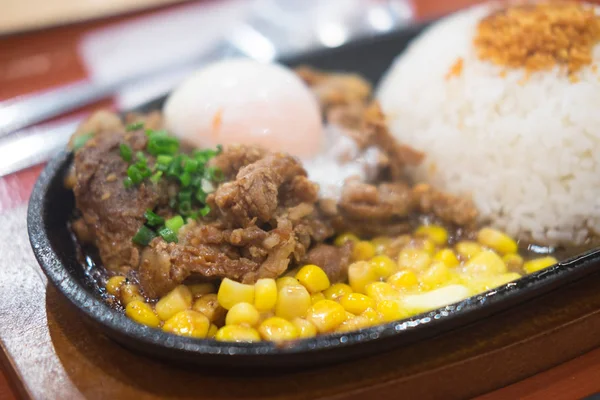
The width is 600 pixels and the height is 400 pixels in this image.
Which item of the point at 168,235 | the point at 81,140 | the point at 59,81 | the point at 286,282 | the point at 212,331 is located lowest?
the point at 59,81

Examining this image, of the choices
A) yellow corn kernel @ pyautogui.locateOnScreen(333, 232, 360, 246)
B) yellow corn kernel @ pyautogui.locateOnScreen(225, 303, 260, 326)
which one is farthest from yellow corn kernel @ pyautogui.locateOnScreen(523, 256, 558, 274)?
yellow corn kernel @ pyautogui.locateOnScreen(225, 303, 260, 326)

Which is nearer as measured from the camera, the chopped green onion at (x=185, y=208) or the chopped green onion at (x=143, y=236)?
the chopped green onion at (x=143, y=236)

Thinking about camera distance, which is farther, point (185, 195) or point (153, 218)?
point (185, 195)

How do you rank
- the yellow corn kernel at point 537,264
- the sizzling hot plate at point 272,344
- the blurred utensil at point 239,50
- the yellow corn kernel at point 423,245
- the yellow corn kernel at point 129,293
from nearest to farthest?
the sizzling hot plate at point 272,344 < the yellow corn kernel at point 129,293 < the yellow corn kernel at point 537,264 < the yellow corn kernel at point 423,245 < the blurred utensil at point 239,50

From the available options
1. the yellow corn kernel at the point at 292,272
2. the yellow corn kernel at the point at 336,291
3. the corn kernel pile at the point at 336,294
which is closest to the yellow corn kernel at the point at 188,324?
the corn kernel pile at the point at 336,294

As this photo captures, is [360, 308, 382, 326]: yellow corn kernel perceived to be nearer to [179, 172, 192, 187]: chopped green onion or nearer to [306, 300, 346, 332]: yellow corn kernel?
[306, 300, 346, 332]: yellow corn kernel

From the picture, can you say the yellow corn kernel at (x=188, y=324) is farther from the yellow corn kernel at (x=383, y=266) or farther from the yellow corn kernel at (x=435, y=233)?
the yellow corn kernel at (x=435, y=233)

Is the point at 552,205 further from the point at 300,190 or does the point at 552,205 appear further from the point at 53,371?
the point at 53,371

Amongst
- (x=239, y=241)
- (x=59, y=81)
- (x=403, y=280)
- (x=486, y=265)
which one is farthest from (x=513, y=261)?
(x=59, y=81)

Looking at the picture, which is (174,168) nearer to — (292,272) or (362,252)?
(292,272)
